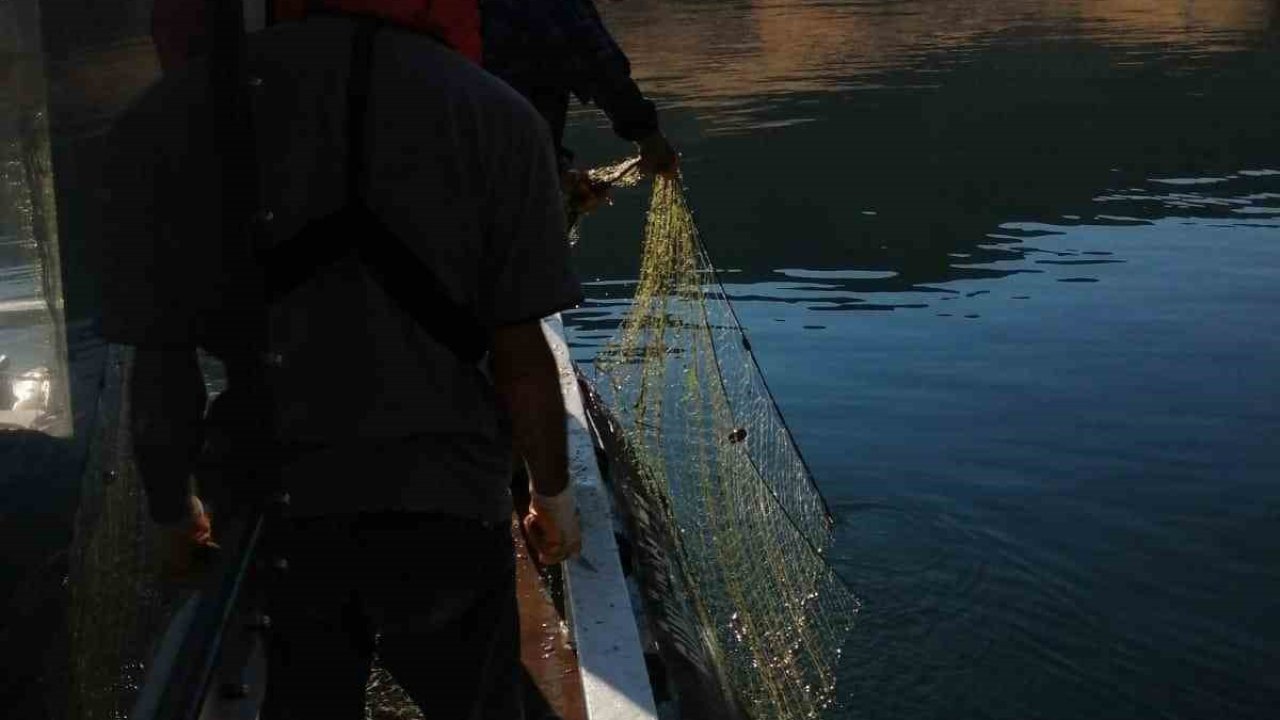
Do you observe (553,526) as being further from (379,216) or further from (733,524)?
(733,524)

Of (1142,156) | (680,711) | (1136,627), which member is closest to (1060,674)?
(1136,627)

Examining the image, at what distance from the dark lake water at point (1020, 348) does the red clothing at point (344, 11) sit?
4.18 meters

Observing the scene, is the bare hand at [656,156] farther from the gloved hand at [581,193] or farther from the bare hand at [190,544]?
the bare hand at [190,544]

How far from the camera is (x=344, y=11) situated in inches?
105

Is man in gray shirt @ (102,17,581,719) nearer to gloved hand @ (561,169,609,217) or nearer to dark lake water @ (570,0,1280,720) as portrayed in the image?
gloved hand @ (561,169,609,217)

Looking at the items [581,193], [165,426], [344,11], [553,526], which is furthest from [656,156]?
[165,426]

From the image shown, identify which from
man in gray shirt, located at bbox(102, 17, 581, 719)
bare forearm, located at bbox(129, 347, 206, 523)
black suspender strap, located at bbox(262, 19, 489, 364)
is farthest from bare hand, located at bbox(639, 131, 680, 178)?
bare forearm, located at bbox(129, 347, 206, 523)

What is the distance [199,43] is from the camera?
8.19 ft

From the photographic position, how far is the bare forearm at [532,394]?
2785mm

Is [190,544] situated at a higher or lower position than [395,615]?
higher

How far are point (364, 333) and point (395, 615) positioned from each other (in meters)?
0.50

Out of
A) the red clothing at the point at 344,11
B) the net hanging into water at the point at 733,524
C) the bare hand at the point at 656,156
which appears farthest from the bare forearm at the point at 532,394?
the bare hand at the point at 656,156

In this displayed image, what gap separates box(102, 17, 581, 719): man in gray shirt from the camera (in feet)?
8.31

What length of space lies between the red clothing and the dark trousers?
2.60 ft
